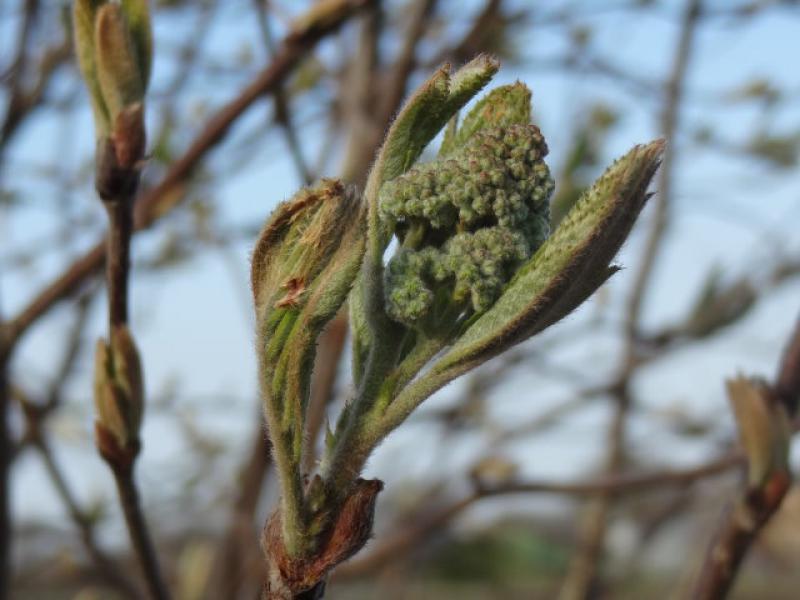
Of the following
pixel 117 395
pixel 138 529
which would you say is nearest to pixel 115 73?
pixel 117 395

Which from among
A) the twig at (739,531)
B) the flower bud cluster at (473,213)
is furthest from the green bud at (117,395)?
the twig at (739,531)

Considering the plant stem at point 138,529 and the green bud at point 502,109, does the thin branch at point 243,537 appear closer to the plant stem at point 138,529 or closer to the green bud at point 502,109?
the plant stem at point 138,529

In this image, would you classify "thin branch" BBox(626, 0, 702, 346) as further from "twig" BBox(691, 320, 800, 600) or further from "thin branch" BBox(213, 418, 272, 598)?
"twig" BBox(691, 320, 800, 600)

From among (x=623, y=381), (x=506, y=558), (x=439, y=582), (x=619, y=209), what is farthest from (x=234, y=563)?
(x=439, y=582)

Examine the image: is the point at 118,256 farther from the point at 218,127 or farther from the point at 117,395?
the point at 218,127

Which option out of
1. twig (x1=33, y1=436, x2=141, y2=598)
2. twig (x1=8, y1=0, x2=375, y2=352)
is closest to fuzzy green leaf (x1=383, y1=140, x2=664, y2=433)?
twig (x1=8, y1=0, x2=375, y2=352)

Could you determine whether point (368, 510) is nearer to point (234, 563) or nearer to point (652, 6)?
point (234, 563)
